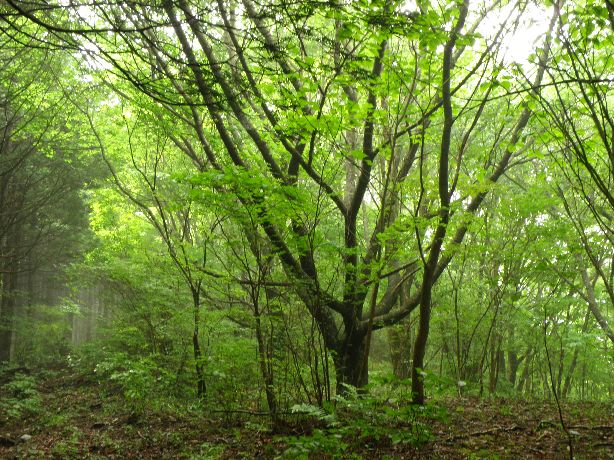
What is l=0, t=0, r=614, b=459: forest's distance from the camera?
14.8 feet

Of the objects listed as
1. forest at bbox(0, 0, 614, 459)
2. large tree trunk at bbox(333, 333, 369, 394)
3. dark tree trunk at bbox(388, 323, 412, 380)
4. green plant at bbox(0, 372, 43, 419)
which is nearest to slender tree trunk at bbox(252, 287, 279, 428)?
forest at bbox(0, 0, 614, 459)

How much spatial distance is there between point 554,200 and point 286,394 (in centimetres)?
525

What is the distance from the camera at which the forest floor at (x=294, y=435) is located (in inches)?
182

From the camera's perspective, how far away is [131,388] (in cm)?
762

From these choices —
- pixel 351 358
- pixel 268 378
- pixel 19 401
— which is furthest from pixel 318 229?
pixel 19 401

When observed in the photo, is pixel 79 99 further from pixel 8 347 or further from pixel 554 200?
pixel 554 200

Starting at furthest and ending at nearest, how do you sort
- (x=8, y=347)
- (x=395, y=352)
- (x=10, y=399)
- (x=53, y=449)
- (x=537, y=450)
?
(x=8, y=347) < (x=395, y=352) < (x=10, y=399) < (x=53, y=449) < (x=537, y=450)

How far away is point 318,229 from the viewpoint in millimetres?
7344

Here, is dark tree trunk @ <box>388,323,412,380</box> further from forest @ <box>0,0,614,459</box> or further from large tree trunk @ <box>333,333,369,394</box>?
large tree trunk @ <box>333,333,369,394</box>

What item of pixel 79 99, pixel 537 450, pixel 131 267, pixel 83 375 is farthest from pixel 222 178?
pixel 83 375

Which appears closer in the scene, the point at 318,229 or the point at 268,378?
the point at 268,378

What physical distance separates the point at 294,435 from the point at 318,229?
304 cm

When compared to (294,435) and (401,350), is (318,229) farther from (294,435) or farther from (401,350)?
(401,350)

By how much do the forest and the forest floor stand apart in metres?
0.05
